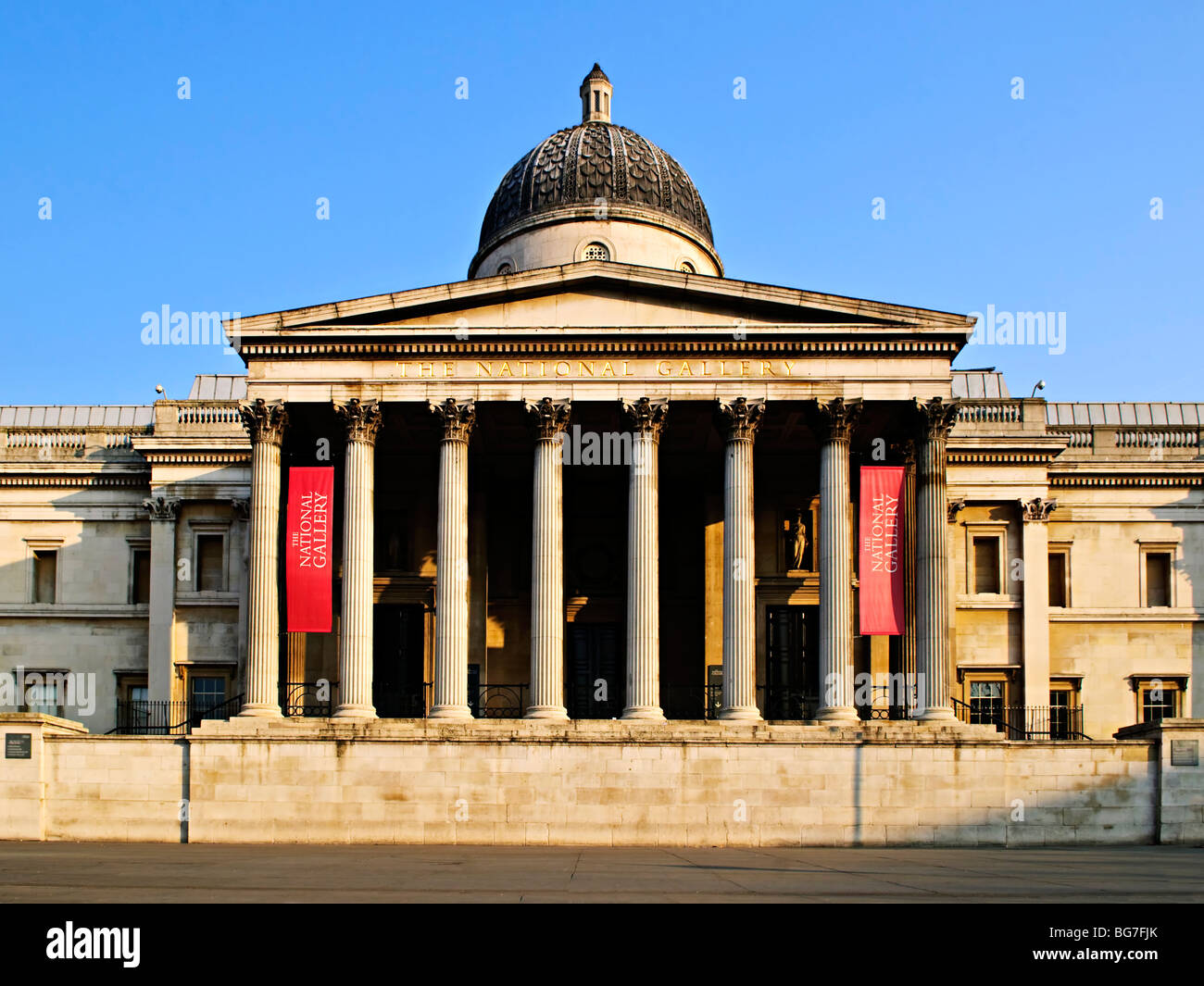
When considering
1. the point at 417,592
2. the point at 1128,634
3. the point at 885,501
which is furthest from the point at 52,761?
the point at 1128,634

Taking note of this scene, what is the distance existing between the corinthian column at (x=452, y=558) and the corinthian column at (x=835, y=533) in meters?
10.2

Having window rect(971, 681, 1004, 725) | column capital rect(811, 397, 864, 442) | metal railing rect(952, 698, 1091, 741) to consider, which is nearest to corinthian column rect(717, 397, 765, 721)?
column capital rect(811, 397, 864, 442)

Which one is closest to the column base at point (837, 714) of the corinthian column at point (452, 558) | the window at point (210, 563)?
the corinthian column at point (452, 558)

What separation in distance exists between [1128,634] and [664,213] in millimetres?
23232

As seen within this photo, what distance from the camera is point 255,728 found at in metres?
38.2

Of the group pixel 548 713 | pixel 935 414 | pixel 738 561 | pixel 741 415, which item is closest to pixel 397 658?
pixel 548 713

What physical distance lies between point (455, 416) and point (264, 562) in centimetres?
692

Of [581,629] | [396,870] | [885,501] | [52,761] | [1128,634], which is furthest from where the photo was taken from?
[1128,634]

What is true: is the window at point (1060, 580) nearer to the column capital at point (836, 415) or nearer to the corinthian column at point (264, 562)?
the column capital at point (836, 415)

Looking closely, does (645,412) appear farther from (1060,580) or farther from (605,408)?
(1060,580)

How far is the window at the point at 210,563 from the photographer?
5175 cm

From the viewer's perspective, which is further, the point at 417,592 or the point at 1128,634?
the point at 1128,634

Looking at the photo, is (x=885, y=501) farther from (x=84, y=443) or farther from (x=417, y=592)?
(x=84, y=443)

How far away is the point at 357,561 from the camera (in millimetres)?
40344
